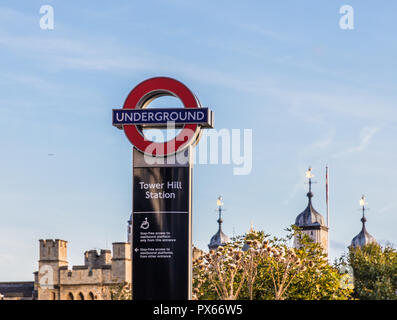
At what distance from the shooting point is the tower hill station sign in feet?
78.3

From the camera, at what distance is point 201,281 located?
4253 cm

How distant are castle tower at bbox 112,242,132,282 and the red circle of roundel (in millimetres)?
66273

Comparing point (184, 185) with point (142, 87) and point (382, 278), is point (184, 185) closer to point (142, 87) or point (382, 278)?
point (142, 87)

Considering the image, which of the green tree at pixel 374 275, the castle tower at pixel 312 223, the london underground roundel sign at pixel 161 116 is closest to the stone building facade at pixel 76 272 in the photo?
the green tree at pixel 374 275

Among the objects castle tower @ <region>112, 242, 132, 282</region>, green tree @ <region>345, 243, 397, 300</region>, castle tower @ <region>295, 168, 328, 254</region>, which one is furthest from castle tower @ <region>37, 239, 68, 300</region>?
castle tower @ <region>295, 168, 328, 254</region>

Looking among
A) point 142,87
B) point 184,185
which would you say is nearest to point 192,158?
point 184,185

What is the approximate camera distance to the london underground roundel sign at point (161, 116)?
79.7ft

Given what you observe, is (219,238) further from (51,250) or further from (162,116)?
(162,116)

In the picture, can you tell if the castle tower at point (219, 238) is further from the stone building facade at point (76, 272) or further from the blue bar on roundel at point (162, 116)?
the blue bar on roundel at point (162, 116)

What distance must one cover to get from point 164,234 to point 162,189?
132cm

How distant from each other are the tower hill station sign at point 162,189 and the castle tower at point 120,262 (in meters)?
66.3

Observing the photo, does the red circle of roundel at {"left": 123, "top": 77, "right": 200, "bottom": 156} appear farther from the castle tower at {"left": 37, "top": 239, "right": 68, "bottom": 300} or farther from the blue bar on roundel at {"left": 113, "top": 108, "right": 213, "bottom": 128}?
the castle tower at {"left": 37, "top": 239, "right": 68, "bottom": 300}

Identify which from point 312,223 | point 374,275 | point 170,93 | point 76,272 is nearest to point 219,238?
point 312,223
